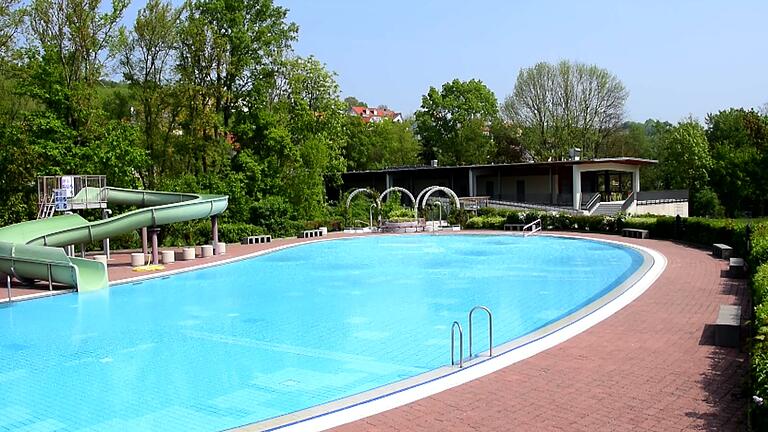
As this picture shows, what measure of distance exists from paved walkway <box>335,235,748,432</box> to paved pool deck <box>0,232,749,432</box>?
1 cm

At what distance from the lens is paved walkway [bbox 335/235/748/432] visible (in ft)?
20.4

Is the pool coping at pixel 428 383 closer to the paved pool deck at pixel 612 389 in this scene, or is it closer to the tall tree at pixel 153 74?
the paved pool deck at pixel 612 389

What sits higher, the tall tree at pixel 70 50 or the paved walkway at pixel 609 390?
the tall tree at pixel 70 50

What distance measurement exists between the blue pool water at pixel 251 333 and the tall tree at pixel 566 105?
107 ft

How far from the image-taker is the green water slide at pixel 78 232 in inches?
698

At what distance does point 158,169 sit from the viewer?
33688 millimetres

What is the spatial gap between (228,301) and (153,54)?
20.3 metres

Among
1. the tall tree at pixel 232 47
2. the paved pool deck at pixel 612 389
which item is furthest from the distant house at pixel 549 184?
the paved pool deck at pixel 612 389

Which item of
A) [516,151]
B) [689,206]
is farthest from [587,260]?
[516,151]

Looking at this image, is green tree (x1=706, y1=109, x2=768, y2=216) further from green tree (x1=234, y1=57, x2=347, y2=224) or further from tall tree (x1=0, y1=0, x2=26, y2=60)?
tall tree (x1=0, y1=0, x2=26, y2=60)

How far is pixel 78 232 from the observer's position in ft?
66.6

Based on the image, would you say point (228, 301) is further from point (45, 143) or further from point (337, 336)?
point (45, 143)

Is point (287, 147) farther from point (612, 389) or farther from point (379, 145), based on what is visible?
point (612, 389)

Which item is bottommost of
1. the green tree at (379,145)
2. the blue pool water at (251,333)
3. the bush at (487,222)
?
the blue pool water at (251,333)
